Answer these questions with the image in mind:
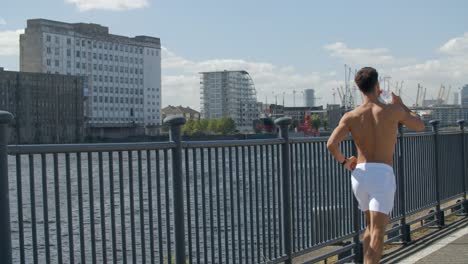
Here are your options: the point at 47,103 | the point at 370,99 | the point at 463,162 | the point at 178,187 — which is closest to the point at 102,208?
the point at 178,187

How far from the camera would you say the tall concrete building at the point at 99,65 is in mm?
150625

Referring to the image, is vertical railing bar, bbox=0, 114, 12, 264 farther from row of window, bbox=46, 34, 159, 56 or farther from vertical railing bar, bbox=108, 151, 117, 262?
row of window, bbox=46, 34, 159, 56

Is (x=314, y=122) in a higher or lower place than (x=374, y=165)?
higher

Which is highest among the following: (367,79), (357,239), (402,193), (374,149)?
(367,79)

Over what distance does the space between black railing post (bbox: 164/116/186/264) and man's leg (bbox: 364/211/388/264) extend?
155 cm

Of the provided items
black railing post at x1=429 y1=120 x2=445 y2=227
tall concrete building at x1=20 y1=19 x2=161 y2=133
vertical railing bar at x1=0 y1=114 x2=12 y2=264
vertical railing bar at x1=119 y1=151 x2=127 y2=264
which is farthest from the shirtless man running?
tall concrete building at x1=20 y1=19 x2=161 y2=133

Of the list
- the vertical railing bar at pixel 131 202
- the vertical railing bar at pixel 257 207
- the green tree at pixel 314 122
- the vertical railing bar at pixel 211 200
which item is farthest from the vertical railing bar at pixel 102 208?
the green tree at pixel 314 122

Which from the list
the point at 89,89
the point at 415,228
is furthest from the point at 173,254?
the point at 89,89

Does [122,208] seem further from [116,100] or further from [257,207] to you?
[116,100]

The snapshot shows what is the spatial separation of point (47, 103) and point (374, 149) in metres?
101

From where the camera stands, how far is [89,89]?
14612 centimetres

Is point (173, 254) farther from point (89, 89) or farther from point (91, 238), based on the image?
point (89, 89)

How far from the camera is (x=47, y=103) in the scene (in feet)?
338

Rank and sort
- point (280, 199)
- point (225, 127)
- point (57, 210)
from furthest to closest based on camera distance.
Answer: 1. point (225, 127)
2. point (280, 199)
3. point (57, 210)
